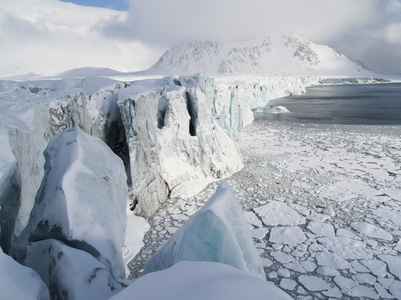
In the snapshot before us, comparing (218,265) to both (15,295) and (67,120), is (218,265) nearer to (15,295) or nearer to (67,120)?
(15,295)

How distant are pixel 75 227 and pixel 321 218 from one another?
5.11 meters

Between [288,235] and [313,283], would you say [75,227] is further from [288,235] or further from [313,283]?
[288,235]

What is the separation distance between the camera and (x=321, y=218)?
5.78m

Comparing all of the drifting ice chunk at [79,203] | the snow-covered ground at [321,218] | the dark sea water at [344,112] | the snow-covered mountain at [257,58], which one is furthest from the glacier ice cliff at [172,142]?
the snow-covered mountain at [257,58]

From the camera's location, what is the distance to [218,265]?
1724mm

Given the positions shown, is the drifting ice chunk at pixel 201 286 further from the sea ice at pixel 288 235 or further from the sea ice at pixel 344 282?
the sea ice at pixel 288 235

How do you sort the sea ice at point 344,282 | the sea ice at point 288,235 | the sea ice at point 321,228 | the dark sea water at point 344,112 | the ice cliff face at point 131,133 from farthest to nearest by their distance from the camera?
1. the dark sea water at point 344,112
2. the sea ice at point 321,228
3. the sea ice at point 288,235
4. the sea ice at point 344,282
5. the ice cliff face at point 131,133

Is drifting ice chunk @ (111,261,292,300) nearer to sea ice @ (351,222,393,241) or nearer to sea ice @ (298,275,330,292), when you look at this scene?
sea ice @ (298,275,330,292)

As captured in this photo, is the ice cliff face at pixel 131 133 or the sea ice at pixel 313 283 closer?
the ice cliff face at pixel 131 133

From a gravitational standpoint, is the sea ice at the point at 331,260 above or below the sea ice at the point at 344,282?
above

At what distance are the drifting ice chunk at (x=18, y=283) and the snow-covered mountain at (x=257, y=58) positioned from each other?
14398cm

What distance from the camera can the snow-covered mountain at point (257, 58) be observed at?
147375 millimetres

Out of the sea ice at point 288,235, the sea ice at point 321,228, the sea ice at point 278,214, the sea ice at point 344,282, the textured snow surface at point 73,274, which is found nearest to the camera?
the textured snow surface at point 73,274

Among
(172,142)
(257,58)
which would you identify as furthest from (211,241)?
(257,58)
